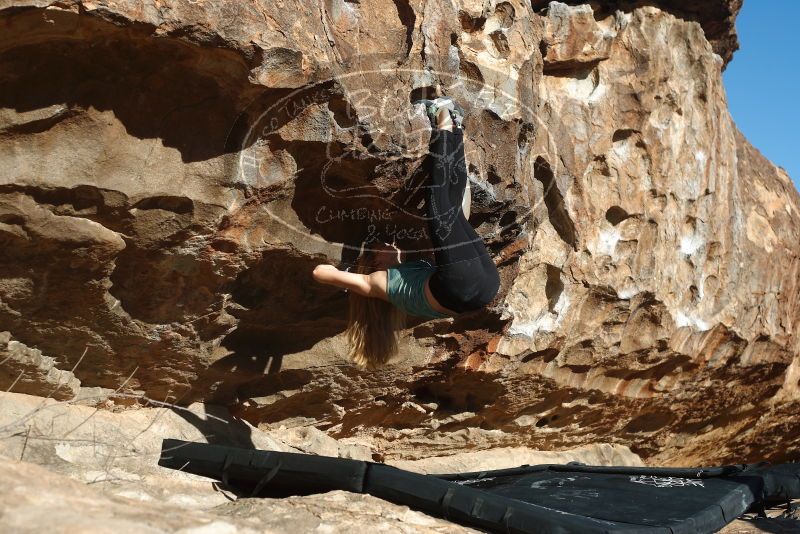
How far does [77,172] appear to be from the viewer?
2631mm

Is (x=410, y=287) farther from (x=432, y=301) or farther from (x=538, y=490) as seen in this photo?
(x=538, y=490)

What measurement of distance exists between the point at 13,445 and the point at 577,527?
1.75 m

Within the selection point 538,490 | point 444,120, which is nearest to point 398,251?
point 444,120

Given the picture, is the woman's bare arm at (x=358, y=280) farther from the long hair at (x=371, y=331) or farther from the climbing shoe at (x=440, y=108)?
the climbing shoe at (x=440, y=108)

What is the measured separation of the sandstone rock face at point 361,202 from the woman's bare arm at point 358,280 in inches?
8.6

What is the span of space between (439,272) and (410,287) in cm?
16

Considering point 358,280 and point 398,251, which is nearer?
point 358,280

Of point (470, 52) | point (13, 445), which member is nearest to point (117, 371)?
point (13, 445)

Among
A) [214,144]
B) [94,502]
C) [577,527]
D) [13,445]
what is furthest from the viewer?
[214,144]

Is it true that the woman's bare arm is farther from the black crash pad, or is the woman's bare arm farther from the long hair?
the black crash pad

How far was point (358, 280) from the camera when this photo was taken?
2.91 meters

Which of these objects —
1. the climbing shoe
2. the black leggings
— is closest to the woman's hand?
the black leggings

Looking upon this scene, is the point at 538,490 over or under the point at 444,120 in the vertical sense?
under

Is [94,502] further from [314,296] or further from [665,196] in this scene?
[665,196]
